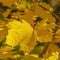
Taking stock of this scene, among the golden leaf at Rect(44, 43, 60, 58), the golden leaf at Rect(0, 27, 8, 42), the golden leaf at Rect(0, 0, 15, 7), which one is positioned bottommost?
the golden leaf at Rect(44, 43, 60, 58)

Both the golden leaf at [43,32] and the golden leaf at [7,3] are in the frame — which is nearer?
the golden leaf at [43,32]

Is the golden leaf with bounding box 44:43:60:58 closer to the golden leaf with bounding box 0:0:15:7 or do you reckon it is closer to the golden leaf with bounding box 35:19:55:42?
the golden leaf with bounding box 35:19:55:42

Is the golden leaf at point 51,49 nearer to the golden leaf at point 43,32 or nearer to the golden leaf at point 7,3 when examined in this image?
the golden leaf at point 43,32

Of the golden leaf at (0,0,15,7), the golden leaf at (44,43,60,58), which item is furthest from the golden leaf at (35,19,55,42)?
the golden leaf at (0,0,15,7)

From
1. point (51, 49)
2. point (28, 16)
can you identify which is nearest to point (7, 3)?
point (28, 16)

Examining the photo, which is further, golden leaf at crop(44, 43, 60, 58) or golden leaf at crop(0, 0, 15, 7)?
golden leaf at crop(0, 0, 15, 7)

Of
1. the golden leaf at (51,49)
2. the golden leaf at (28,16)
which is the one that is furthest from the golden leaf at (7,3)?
the golden leaf at (51,49)

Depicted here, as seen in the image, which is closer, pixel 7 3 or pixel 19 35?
pixel 19 35

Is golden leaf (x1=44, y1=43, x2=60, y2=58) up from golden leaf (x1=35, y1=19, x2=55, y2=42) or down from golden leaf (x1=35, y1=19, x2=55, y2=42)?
down

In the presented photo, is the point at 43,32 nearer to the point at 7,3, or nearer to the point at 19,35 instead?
the point at 19,35

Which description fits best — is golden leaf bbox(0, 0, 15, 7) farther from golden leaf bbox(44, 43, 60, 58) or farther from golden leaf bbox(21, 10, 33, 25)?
golden leaf bbox(44, 43, 60, 58)

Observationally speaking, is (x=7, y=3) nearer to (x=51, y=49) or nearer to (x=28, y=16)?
(x=28, y=16)

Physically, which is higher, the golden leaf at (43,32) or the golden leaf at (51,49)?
the golden leaf at (43,32)

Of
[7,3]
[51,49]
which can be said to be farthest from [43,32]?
[7,3]
